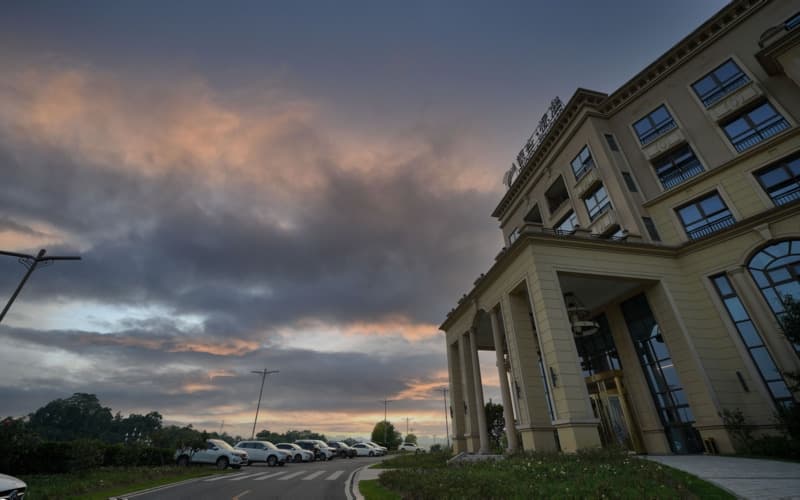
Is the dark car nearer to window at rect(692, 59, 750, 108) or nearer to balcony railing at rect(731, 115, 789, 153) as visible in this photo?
balcony railing at rect(731, 115, 789, 153)

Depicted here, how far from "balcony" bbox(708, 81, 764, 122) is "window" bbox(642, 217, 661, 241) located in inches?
257

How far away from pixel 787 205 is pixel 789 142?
3829 mm

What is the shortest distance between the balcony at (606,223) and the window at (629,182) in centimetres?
162

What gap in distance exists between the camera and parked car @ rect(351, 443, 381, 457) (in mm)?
44094

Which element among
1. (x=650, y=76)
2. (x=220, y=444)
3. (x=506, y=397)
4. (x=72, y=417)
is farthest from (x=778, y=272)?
(x=72, y=417)

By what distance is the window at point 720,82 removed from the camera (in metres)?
19.8

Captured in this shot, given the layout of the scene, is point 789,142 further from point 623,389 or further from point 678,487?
point 678,487

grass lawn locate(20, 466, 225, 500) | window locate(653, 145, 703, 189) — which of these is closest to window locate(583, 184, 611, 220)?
window locate(653, 145, 703, 189)

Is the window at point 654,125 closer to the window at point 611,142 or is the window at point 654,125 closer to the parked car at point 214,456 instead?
the window at point 611,142

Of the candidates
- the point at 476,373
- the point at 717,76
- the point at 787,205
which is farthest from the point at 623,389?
the point at 717,76

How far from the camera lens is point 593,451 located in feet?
37.8

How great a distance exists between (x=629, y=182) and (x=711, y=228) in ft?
17.7

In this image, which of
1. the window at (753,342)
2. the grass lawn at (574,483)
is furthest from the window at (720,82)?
the grass lawn at (574,483)

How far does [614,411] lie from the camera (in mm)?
19500
